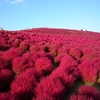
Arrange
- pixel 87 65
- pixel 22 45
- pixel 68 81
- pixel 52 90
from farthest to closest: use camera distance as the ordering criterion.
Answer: pixel 22 45 < pixel 87 65 < pixel 68 81 < pixel 52 90

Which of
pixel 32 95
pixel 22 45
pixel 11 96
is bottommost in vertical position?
pixel 22 45

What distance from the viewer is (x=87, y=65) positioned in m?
7.26

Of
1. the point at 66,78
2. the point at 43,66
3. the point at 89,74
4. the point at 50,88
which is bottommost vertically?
the point at 89,74

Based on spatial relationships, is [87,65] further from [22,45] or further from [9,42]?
[9,42]

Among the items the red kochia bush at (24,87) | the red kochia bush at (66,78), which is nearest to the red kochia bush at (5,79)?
the red kochia bush at (24,87)

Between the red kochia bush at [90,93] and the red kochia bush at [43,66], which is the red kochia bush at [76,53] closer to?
the red kochia bush at [43,66]

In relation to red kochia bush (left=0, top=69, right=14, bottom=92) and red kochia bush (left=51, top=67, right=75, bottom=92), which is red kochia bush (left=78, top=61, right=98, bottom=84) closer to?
red kochia bush (left=51, top=67, right=75, bottom=92)

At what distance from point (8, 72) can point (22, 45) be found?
691cm

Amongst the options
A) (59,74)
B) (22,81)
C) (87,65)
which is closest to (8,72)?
(22,81)

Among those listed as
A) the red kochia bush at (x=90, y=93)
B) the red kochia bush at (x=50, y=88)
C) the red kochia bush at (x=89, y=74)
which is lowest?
the red kochia bush at (x=89, y=74)

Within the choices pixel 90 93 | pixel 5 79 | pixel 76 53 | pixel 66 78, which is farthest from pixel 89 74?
pixel 76 53

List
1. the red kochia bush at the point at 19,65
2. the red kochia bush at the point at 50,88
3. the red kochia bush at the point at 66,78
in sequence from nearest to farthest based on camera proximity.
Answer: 1. the red kochia bush at the point at 50,88
2. the red kochia bush at the point at 66,78
3. the red kochia bush at the point at 19,65

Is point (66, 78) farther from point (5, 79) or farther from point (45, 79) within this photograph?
point (5, 79)

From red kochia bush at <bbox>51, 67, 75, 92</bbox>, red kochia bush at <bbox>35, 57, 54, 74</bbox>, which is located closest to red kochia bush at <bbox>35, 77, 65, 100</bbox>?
red kochia bush at <bbox>51, 67, 75, 92</bbox>
